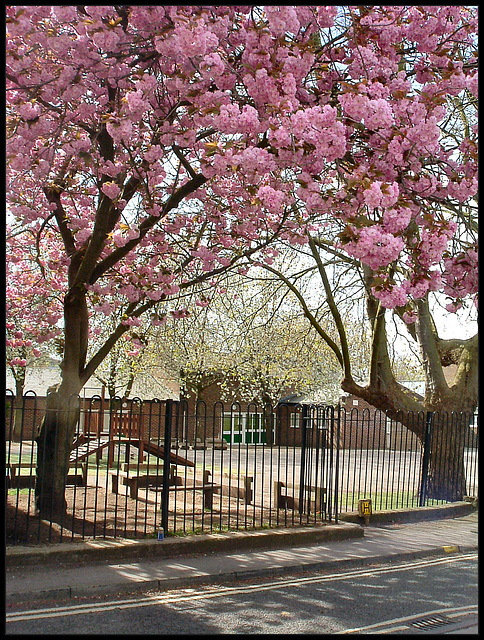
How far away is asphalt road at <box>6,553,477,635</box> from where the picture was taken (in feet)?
19.5

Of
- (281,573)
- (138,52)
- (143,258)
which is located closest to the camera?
(138,52)

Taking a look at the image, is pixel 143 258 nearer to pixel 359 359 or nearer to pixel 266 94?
pixel 266 94

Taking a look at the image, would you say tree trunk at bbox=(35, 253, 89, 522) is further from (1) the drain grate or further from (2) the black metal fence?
(1) the drain grate

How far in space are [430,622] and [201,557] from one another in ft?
11.0

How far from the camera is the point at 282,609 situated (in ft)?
21.7

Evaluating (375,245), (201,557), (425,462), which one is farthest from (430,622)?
(425,462)

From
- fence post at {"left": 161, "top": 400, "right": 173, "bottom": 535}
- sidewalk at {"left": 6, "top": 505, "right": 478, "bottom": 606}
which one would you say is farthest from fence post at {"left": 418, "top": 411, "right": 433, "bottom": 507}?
fence post at {"left": 161, "top": 400, "right": 173, "bottom": 535}

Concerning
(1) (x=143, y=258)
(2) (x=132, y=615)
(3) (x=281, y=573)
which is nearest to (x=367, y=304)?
(1) (x=143, y=258)

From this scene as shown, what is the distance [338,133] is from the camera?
21.2ft

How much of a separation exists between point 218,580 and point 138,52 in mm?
6124

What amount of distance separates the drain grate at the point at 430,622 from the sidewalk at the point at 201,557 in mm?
2313

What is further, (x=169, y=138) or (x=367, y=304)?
(x=367, y=304)

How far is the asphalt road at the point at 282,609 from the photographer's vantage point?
19.5 feet

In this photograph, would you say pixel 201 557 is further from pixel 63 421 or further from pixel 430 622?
pixel 430 622
